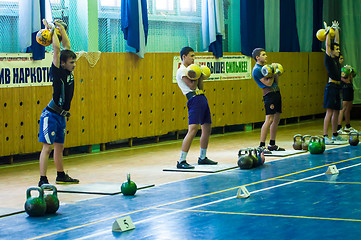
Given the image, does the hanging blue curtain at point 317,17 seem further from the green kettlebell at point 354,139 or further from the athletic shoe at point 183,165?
the athletic shoe at point 183,165

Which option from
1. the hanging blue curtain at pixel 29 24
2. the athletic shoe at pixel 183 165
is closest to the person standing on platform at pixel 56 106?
the athletic shoe at pixel 183 165

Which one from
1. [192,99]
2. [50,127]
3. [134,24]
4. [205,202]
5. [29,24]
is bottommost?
[205,202]

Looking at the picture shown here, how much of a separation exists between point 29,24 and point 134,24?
7.29 ft

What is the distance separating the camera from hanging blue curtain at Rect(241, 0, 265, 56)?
566 inches

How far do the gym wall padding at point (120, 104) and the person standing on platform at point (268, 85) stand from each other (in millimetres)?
2560

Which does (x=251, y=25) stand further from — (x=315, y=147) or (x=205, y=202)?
(x=205, y=202)

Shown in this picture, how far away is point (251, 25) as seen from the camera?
1449 centimetres

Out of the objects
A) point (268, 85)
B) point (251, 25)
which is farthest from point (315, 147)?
point (251, 25)

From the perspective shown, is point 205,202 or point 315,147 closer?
point 205,202

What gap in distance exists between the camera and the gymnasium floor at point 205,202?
5.15 meters

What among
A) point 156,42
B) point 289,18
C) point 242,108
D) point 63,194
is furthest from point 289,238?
point 289,18

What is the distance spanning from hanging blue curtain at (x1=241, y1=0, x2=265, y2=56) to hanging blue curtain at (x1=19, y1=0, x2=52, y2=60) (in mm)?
5717

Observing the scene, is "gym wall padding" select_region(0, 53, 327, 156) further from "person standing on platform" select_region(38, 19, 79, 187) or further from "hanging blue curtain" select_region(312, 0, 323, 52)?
"hanging blue curtain" select_region(312, 0, 323, 52)

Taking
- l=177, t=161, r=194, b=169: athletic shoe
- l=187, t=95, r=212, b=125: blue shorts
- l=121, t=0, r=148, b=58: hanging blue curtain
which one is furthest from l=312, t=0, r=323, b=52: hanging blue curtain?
A: l=177, t=161, r=194, b=169: athletic shoe
